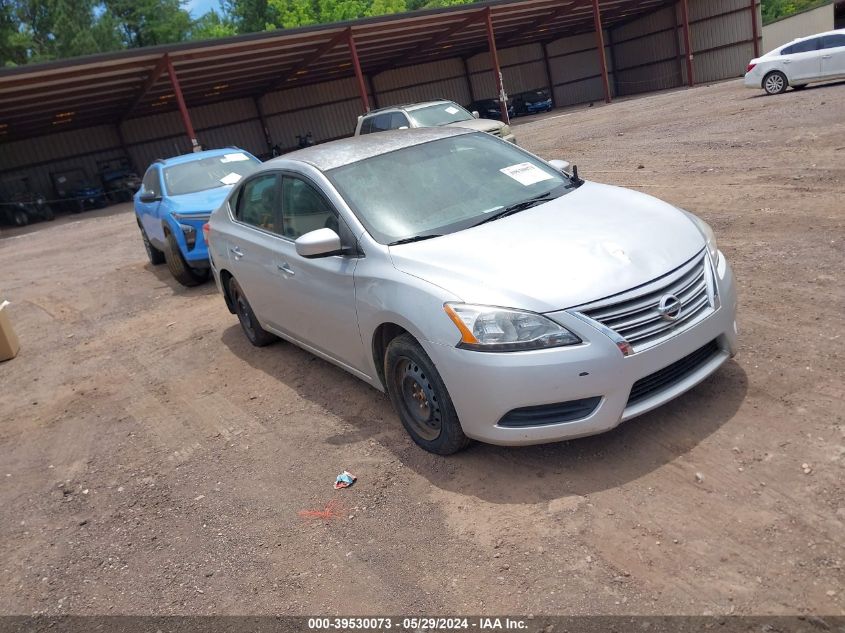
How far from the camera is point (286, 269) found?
188 inches

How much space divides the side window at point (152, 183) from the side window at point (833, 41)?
16.2 m

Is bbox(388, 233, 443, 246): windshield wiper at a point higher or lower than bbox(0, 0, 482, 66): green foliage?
lower

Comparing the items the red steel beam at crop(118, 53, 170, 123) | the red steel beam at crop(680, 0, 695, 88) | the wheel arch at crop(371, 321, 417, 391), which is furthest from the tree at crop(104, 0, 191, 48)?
the wheel arch at crop(371, 321, 417, 391)

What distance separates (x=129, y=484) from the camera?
4281 millimetres

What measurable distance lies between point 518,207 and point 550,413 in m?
1.47

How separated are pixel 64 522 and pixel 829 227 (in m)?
6.46

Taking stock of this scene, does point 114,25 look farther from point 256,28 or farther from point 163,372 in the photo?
point 163,372

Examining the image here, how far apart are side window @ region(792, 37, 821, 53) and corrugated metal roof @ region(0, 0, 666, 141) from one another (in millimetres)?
12070

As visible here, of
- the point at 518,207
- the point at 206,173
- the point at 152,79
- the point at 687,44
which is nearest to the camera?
the point at 518,207

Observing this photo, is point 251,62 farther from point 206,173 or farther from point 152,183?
point 206,173

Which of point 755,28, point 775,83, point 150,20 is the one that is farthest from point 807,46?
point 150,20

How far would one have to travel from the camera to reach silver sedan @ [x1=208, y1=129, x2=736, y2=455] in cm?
318

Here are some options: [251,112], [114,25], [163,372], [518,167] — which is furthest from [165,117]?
[518,167]

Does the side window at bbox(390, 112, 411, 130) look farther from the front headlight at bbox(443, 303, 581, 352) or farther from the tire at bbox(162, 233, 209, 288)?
the front headlight at bbox(443, 303, 581, 352)
